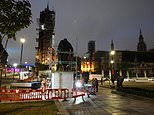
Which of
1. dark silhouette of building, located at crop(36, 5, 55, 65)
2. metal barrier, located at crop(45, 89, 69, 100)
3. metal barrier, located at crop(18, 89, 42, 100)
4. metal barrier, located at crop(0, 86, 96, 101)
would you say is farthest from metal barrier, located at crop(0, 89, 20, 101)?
dark silhouette of building, located at crop(36, 5, 55, 65)

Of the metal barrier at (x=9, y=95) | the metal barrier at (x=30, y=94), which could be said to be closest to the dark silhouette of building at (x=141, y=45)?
the metal barrier at (x=30, y=94)

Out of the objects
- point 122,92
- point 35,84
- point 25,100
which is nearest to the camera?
point 25,100

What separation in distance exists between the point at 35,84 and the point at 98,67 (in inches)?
3730

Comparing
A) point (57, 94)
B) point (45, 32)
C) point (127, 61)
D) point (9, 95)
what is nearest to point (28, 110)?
point (9, 95)

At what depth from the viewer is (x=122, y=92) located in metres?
25.4

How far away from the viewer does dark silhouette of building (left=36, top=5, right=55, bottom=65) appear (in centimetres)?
12001

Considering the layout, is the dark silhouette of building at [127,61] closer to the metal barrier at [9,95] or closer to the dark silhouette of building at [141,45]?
the dark silhouette of building at [141,45]

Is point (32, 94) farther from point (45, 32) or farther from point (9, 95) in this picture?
point (45, 32)

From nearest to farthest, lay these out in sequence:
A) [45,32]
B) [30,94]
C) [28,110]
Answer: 1. [28,110]
2. [30,94]
3. [45,32]

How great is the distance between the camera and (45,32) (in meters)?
121

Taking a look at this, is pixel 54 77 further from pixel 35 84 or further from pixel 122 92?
pixel 35 84

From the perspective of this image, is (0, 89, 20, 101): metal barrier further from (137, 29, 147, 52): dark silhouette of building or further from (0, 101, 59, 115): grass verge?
(137, 29, 147, 52): dark silhouette of building

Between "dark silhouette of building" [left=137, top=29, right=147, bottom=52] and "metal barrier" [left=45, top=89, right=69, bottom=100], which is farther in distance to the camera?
"dark silhouette of building" [left=137, top=29, right=147, bottom=52]

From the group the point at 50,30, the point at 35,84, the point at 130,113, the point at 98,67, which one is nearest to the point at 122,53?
the point at 98,67
